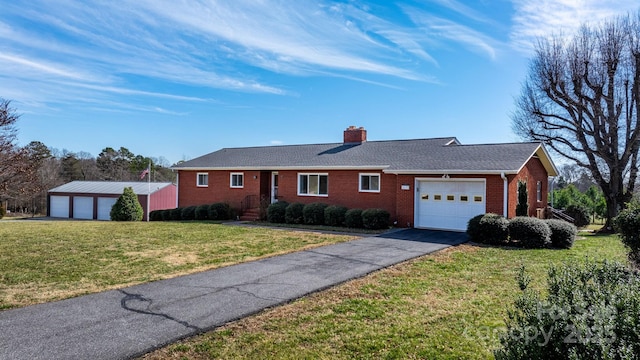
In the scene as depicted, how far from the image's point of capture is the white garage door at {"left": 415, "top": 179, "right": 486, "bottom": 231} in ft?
52.0

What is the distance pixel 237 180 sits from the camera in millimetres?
23547

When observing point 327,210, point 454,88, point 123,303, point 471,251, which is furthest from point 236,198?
point 123,303

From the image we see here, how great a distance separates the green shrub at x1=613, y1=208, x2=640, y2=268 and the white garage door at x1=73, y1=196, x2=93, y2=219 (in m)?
42.9

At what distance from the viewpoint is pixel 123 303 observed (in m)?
5.91

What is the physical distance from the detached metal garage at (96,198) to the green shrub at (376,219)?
26.5 metres

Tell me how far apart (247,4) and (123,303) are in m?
9.57

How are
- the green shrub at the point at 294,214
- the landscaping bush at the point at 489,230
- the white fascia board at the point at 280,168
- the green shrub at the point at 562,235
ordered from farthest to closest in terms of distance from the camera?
the green shrub at the point at 294,214, the white fascia board at the point at 280,168, the landscaping bush at the point at 489,230, the green shrub at the point at 562,235

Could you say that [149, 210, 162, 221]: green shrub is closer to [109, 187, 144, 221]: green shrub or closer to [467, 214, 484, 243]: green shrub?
[109, 187, 144, 221]: green shrub

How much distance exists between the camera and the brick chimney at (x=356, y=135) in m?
23.8

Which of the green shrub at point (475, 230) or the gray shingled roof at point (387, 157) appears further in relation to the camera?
the gray shingled roof at point (387, 157)

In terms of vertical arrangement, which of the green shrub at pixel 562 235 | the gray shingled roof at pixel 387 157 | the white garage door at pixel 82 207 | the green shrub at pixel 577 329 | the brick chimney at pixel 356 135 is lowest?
the white garage door at pixel 82 207

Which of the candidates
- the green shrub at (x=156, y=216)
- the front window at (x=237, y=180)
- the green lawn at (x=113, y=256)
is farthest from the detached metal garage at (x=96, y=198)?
the green lawn at (x=113, y=256)

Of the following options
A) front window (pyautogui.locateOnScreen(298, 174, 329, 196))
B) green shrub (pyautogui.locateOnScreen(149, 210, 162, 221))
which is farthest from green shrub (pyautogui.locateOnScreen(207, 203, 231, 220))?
green shrub (pyautogui.locateOnScreen(149, 210, 162, 221))

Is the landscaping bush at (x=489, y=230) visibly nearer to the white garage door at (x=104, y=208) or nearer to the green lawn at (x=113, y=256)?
the green lawn at (x=113, y=256)
